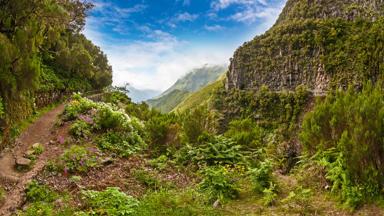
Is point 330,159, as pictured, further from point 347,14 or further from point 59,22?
point 347,14

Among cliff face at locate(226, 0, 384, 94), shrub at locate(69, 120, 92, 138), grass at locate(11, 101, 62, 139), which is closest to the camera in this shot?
grass at locate(11, 101, 62, 139)

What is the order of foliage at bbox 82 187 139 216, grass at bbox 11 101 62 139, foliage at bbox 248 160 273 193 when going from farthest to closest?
grass at bbox 11 101 62 139 → foliage at bbox 248 160 273 193 → foliage at bbox 82 187 139 216

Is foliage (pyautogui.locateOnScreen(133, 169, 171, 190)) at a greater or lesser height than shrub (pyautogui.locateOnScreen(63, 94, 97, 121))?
lesser

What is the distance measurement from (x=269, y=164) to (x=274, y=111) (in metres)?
144

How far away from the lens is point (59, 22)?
57.2 feet

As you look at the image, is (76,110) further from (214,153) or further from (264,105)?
(264,105)

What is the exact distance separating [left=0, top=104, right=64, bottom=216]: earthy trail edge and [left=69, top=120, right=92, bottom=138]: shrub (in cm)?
79

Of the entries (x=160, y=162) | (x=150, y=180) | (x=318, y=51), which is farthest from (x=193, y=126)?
(x=318, y=51)

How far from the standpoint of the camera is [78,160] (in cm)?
1387

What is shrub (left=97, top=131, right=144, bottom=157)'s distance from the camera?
1627 centimetres

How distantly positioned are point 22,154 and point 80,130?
3.30 m

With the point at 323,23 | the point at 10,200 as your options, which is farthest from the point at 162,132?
the point at 323,23

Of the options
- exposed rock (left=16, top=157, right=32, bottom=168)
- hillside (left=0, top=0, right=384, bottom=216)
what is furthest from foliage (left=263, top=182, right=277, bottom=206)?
exposed rock (left=16, top=157, right=32, bottom=168)

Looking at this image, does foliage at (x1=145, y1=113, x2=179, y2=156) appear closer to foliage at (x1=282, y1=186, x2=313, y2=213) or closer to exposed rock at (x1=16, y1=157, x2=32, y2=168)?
exposed rock at (x1=16, y1=157, x2=32, y2=168)
